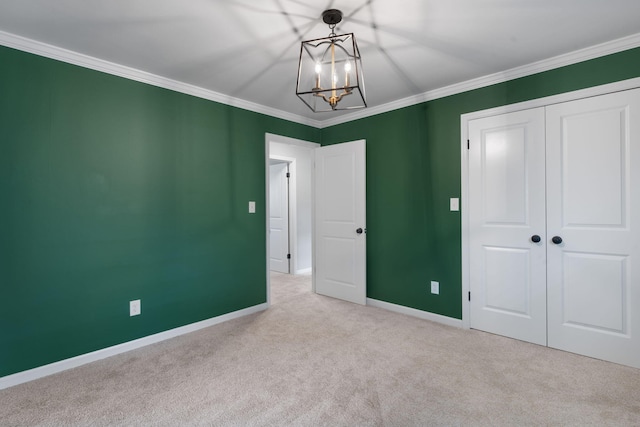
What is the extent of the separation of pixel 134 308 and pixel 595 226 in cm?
380

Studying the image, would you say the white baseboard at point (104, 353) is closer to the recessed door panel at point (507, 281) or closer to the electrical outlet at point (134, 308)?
the electrical outlet at point (134, 308)

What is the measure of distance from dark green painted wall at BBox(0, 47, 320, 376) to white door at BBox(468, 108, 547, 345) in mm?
2378

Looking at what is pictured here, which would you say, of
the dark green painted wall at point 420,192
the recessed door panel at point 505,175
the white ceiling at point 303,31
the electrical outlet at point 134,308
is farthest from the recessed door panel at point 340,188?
the electrical outlet at point 134,308

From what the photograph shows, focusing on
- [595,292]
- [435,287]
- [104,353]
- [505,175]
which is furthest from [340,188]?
[104,353]

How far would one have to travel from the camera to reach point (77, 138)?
253cm

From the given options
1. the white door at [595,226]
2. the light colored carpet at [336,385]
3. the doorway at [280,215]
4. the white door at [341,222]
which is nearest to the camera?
the light colored carpet at [336,385]

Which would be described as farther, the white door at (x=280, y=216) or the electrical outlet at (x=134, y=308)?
the white door at (x=280, y=216)

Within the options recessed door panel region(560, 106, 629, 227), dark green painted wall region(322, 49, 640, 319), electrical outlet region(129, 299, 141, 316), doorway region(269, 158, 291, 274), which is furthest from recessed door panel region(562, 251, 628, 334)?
doorway region(269, 158, 291, 274)

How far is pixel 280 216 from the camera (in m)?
5.89

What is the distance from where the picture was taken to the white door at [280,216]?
19.1 ft

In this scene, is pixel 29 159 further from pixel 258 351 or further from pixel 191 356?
pixel 258 351

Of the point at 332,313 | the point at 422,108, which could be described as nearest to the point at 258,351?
the point at 332,313

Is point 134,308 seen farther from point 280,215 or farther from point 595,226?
point 595,226

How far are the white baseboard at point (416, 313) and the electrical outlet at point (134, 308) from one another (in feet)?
8.07
